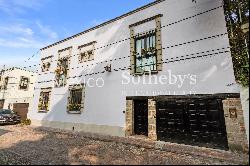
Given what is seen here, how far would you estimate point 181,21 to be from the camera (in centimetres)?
1027

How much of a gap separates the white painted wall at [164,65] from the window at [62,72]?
0.56m

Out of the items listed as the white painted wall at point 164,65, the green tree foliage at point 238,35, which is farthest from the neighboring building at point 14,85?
the green tree foliage at point 238,35

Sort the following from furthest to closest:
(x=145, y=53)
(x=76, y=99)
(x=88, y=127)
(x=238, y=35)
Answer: (x=76, y=99), (x=88, y=127), (x=145, y=53), (x=238, y=35)

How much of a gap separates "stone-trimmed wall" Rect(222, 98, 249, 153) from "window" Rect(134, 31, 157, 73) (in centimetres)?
431

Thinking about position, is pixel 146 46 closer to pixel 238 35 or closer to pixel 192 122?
pixel 238 35

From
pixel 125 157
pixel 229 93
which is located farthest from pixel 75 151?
pixel 229 93

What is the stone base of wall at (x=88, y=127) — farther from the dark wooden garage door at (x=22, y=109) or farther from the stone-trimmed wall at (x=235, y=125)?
the stone-trimmed wall at (x=235, y=125)

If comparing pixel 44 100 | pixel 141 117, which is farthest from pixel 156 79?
pixel 44 100

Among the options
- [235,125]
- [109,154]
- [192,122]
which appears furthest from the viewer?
[192,122]

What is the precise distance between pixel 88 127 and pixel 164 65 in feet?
22.1

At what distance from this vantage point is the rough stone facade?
1028 cm

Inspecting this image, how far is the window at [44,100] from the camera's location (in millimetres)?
16469

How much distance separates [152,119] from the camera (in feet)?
34.3

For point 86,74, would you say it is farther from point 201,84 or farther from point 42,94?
point 201,84
